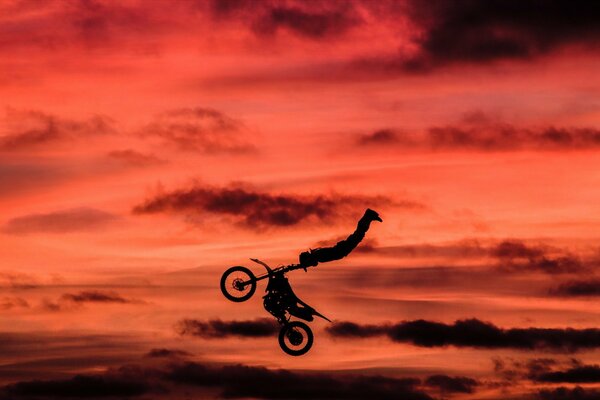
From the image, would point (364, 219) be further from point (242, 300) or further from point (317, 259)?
point (242, 300)

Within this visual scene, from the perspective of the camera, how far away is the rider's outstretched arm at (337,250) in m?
77.4

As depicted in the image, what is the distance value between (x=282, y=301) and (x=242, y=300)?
121 inches

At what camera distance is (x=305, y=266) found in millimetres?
77750

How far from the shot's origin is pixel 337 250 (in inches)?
3051

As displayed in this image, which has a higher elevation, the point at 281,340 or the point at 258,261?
the point at 258,261

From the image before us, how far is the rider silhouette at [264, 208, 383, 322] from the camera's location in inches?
3051

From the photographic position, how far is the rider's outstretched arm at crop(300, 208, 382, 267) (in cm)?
7738

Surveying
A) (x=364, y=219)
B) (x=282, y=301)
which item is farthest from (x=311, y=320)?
(x=364, y=219)

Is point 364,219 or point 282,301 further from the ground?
point 364,219

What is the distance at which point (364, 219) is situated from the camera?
256ft

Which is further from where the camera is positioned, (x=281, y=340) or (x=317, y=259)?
(x=281, y=340)

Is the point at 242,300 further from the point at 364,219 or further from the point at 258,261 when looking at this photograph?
the point at 364,219

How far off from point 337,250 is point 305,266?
2371 millimetres

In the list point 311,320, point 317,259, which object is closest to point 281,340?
point 311,320
